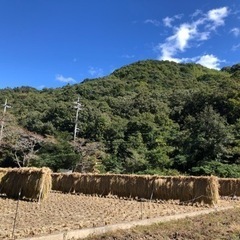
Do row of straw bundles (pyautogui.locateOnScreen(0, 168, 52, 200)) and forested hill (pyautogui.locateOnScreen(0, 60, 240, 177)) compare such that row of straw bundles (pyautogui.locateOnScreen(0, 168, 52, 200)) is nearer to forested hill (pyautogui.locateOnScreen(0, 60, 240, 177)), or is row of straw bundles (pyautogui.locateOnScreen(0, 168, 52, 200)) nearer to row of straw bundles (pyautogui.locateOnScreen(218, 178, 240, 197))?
row of straw bundles (pyautogui.locateOnScreen(218, 178, 240, 197))

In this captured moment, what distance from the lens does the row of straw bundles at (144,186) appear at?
19719 millimetres

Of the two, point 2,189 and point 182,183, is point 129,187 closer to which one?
point 182,183

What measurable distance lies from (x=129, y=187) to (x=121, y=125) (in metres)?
31.2

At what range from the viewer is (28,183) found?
20.5 metres

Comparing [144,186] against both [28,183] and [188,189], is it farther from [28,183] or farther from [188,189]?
[28,183]

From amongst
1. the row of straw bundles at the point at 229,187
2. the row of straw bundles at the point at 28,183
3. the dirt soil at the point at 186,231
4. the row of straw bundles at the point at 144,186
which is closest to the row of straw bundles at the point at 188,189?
the row of straw bundles at the point at 144,186

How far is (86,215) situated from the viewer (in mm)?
13461

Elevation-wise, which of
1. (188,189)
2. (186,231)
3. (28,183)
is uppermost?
(188,189)

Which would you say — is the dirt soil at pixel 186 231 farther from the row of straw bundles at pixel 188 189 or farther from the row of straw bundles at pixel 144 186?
the row of straw bundles at pixel 144 186

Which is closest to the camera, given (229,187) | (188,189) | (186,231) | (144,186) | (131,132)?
(186,231)

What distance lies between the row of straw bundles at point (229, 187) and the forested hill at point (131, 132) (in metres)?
11.3

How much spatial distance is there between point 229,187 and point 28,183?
13.7 meters

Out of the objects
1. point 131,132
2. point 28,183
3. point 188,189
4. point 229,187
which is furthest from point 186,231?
point 131,132

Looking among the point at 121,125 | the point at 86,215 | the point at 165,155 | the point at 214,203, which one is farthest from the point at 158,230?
the point at 121,125
